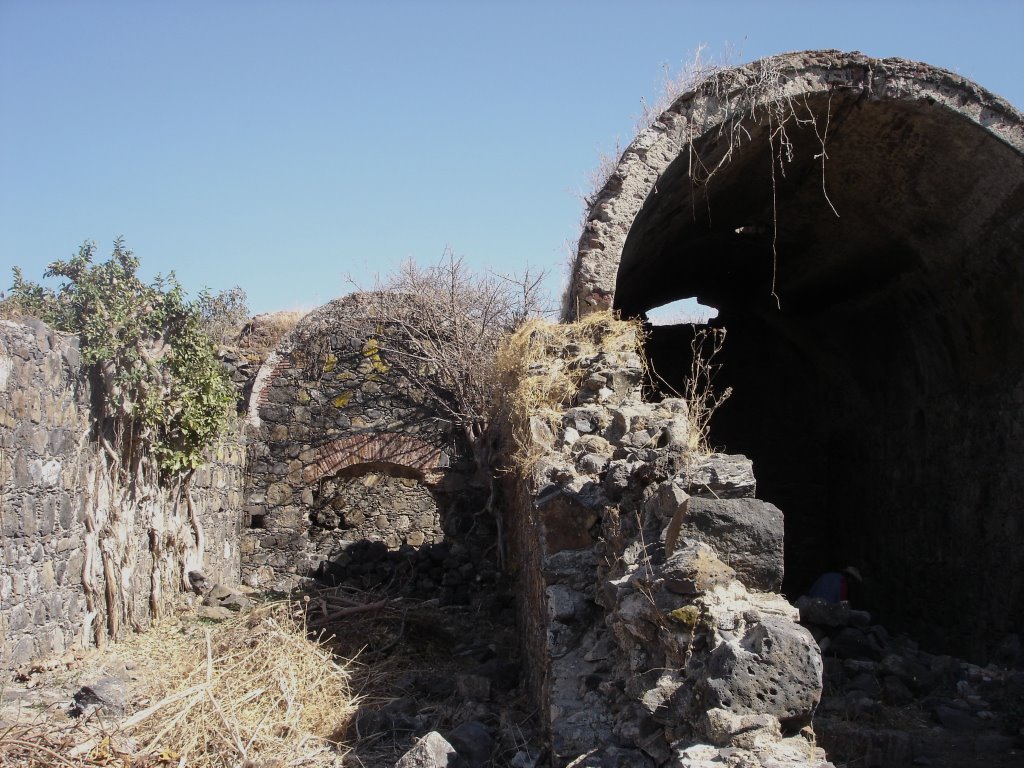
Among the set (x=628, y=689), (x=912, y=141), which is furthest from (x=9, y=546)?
(x=912, y=141)

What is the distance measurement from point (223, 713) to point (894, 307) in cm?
667

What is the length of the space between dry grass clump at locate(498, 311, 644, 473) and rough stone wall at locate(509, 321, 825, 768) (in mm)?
294

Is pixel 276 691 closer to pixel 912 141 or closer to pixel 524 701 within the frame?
pixel 524 701

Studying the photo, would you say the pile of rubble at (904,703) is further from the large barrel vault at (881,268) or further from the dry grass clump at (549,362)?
the dry grass clump at (549,362)

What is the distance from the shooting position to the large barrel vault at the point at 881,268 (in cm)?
698

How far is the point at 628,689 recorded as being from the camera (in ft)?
13.5

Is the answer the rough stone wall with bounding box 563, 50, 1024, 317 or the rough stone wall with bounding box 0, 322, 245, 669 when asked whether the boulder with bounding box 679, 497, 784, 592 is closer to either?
the rough stone wall with bounding box 563, 50, 1024, 317

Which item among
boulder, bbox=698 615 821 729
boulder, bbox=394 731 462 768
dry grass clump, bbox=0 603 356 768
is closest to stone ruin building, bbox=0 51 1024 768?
boulder, bbox=698 615 821 729

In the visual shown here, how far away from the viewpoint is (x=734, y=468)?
432 centimetres

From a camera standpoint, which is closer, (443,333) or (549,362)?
(549,362)

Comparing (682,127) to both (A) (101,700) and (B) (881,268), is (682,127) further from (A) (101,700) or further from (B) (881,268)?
(A) (101,700)

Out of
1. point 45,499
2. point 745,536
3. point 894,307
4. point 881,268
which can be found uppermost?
point 881,268

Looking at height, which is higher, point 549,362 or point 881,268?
point 881,268

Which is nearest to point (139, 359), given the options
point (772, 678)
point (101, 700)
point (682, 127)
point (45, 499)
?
point (45, 499)
